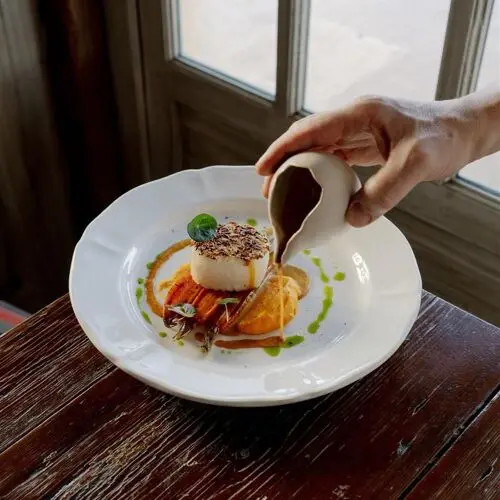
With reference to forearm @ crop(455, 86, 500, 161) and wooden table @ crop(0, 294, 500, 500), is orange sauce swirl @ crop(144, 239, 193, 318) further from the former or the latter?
forearm @ crop(455, 86, 500, 161)

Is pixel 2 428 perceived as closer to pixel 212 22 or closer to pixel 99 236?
pixel 99 236

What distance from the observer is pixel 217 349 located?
3.13 ft

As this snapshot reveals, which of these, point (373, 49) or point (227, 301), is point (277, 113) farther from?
point (227, 301)

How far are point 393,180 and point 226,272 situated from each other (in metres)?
0.31

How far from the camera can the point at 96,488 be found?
0.81 meters

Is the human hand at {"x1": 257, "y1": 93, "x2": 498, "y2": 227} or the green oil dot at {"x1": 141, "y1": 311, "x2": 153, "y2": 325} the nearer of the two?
the human hand at {"x1": 257, "y1": 93, "x2": 498, "y2": 227}

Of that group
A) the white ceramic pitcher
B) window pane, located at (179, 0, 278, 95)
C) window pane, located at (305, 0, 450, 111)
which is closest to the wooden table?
the white ceramic pitcher

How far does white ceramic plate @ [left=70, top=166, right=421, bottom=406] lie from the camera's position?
2.87 feet

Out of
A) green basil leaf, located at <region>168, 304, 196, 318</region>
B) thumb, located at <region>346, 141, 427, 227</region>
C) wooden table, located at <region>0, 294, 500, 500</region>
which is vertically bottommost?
wooden table, located at <region>0, 294, 500, 500</region>

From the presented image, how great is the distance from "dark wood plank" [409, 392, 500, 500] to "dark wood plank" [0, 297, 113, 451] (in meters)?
0.43

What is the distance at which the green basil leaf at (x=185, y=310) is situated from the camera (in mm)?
977

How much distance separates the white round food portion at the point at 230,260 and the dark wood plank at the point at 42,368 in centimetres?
19

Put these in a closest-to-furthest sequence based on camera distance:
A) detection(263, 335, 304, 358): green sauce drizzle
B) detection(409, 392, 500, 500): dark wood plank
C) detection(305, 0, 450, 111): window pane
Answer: detection(409, 392, 500, 500): dark wood plank < detection(263, 335, 304, 358): green sauce drizzle < detection(305, 0, 450, 111): window pane

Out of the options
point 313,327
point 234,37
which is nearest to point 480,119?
point 313,327
